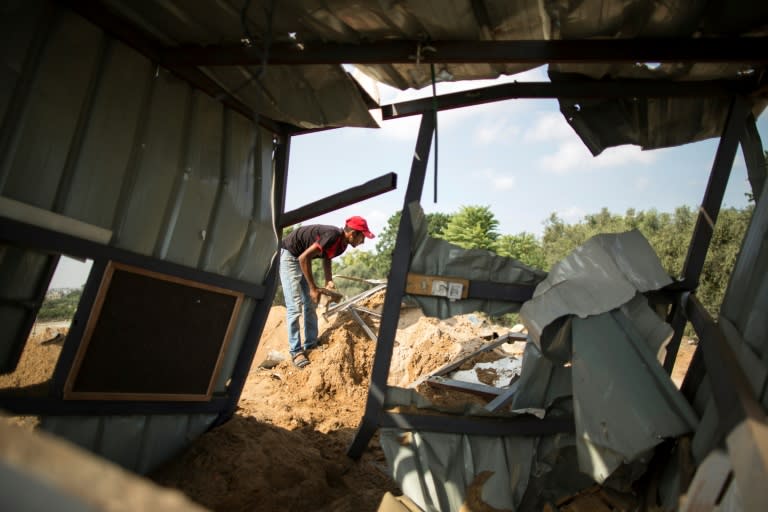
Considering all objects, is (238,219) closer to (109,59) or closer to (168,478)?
(109,59)

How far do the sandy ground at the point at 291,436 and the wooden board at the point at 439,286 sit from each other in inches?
59.5

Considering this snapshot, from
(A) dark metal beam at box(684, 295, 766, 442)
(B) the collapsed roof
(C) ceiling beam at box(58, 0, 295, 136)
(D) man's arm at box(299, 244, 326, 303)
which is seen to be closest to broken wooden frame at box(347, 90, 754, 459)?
(B) the collapsed roof

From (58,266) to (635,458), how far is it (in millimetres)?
3283

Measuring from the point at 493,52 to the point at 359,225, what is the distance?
3575 millimetres

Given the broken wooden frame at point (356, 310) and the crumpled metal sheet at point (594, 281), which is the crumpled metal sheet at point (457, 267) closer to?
the crumpled metal sheet at point (594, 281)

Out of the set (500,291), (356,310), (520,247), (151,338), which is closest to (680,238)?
(520,247)

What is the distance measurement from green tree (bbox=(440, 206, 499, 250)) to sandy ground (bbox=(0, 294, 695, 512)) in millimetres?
30176

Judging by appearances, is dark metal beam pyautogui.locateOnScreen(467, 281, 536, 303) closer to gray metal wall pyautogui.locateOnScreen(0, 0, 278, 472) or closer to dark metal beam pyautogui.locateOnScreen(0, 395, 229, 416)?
gray metal wall pyautogui.locateOnScreen(0, 0, 278, 472)

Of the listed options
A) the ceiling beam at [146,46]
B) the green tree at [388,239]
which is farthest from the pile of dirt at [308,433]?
the green tree at [388,239]

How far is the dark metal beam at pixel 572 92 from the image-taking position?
3.11 meters

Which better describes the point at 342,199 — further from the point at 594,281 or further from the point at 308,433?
the point at 308,433

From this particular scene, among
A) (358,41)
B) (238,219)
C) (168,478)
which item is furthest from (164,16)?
(168,478)

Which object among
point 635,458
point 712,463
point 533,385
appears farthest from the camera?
point 533,385

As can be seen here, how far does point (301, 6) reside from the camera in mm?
2428
